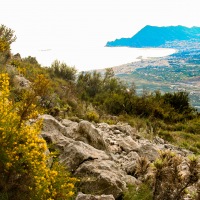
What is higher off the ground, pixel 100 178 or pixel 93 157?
pixel 93 157

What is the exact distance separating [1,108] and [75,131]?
130 inches

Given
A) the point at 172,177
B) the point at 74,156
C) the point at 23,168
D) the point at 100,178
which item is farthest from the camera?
the point at 74,156

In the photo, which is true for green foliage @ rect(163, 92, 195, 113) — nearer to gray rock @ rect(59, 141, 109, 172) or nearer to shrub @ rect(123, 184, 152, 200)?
gray rock @ rect(59, 141, 109, 172)

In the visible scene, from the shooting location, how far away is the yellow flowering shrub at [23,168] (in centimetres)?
350

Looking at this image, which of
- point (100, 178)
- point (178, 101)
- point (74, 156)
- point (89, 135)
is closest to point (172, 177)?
point (100, 178)

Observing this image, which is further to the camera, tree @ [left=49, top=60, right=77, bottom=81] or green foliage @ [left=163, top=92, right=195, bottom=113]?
tree @ [left=49, top=60, right=77, bottom=81]

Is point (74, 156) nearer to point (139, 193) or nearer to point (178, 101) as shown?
point (139, 193)

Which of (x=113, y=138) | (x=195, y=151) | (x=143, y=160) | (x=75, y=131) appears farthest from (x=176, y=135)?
(x=143, y=160)

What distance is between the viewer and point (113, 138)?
8867mm

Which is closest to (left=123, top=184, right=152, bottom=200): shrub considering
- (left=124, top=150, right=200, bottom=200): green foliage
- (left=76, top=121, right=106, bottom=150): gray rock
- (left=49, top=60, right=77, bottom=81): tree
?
(left=124, top=150, right=200, bottom=200): green foliage

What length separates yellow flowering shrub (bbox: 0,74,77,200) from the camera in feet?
11.5

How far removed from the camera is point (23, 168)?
12.1 ft

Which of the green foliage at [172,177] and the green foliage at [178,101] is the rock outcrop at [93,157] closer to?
the green foliage at [172,177]

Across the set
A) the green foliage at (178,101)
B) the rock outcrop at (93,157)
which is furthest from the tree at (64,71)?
the rock outcrop at (93,157)
